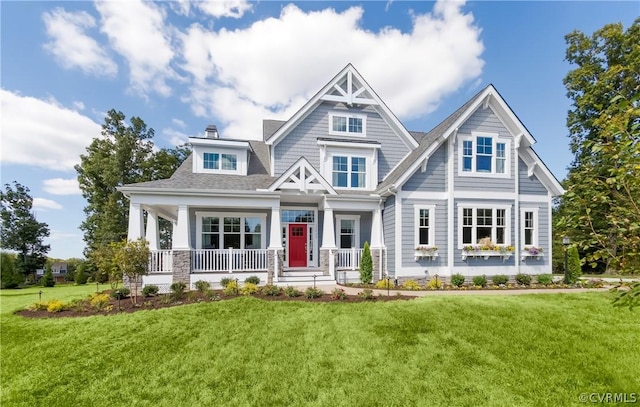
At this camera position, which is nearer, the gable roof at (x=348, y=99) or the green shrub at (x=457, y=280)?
the green shrub at (x=457, y=280)

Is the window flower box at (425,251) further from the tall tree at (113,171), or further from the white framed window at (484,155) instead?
the tall tree at (113,171)

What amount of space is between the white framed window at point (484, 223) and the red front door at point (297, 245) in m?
7.11

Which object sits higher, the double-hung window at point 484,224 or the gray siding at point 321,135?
the gray siding at point 321,135

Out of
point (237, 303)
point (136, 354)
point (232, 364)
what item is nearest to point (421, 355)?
point (232, 364)

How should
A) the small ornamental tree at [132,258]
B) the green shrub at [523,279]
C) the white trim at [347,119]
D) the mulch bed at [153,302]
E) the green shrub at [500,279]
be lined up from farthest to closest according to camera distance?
the white trim at [347,119] < the green shrub at [523,279] < the green shrub at [500,279] < the small ornamental tree at [132,258] < the mulch bed at [153,302]

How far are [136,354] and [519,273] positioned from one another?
14897 millimetres

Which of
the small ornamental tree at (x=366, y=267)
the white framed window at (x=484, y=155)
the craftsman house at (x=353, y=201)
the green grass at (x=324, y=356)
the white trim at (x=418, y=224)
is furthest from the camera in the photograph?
the white framed window at (x=484, y=155)

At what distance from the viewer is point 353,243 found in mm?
14734

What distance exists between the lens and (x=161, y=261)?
11672 millimetres

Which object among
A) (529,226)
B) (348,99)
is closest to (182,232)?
(348,99)

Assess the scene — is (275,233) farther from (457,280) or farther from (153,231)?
(457,280)

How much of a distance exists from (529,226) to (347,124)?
32.8ft

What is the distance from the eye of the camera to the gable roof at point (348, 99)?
14672 mm

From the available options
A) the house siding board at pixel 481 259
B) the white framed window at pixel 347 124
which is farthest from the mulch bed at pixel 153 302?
the white framed window at pixel 347 124
